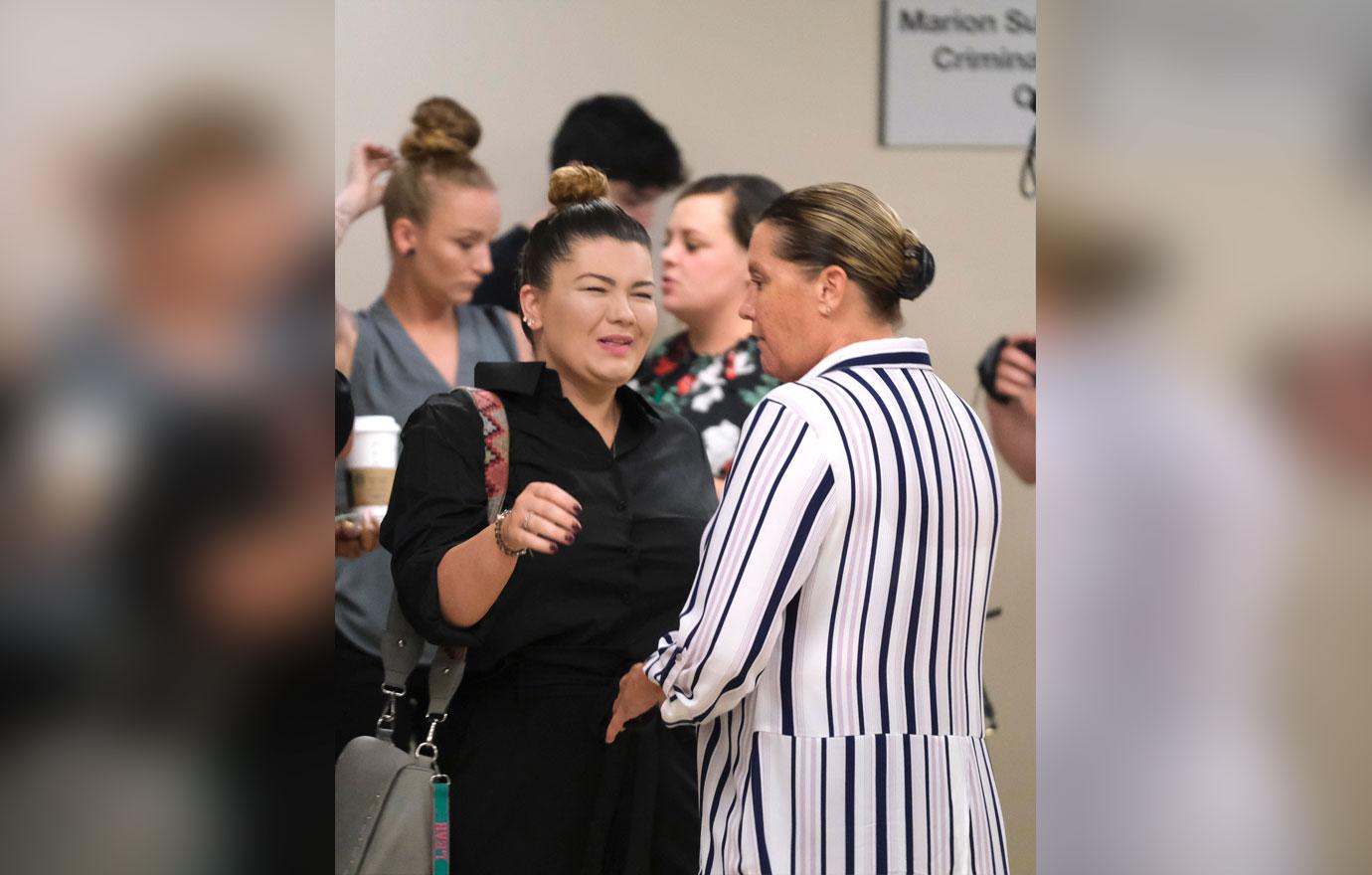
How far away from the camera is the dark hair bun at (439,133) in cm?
315

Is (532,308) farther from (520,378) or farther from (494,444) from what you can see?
(494,444)

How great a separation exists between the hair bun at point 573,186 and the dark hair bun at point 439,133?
732mm

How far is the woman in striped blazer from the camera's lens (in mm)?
1686

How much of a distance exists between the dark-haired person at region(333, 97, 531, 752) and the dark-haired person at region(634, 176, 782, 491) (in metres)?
0.38

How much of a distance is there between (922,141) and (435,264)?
123 centimetres

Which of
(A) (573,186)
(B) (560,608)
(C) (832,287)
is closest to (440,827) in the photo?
(B) (560,608)

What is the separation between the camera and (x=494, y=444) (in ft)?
7.49

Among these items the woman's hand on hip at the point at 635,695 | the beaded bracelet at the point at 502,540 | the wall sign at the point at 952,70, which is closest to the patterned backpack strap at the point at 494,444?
the beaded bracelet at the point at 502,540

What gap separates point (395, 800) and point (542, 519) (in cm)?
54

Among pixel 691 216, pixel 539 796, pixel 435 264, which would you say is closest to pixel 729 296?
pixel 691 216

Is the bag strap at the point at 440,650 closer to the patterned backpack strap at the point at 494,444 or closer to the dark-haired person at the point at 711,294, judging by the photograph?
the patterned backpack strap at the point at 494,444

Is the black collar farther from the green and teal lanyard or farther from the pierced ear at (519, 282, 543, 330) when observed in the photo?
the green and teal lanyard

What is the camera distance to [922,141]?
136 inches
